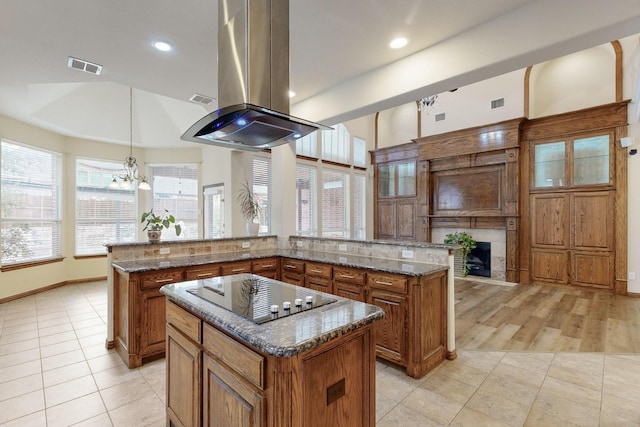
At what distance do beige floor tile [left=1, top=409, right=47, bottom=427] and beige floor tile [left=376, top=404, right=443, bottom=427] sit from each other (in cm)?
230

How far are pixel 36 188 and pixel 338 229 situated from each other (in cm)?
612

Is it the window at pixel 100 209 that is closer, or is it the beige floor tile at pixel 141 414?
the beige floor tile at pixel 141 414

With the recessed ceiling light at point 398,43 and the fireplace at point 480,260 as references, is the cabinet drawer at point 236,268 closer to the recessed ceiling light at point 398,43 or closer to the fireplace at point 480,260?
the recessed ceiling light at point 398,43

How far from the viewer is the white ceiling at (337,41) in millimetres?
2242

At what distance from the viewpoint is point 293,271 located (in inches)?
144

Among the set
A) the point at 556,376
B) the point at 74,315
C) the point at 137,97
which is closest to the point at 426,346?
the point at 556,376

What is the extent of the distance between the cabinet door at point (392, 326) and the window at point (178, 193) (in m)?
5.16

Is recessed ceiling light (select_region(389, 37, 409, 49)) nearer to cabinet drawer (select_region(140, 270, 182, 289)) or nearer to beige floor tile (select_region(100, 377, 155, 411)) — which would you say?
cabinet drawer (select_region(140, 270, 182, 289))

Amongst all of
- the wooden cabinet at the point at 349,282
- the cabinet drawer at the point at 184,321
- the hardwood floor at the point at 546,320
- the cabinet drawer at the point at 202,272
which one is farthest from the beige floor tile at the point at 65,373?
the hardwood floor at the point at 546,320

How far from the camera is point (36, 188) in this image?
535 centimetres

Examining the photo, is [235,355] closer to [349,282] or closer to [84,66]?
[349,282]

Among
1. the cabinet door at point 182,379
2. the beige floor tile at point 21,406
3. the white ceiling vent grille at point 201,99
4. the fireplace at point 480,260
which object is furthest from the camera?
the fireplace at point 480,260

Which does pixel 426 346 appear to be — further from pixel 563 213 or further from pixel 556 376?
pixel 563 213

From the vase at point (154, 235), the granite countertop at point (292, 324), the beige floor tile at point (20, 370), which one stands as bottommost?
the beige floor tile at point (20, 370)
